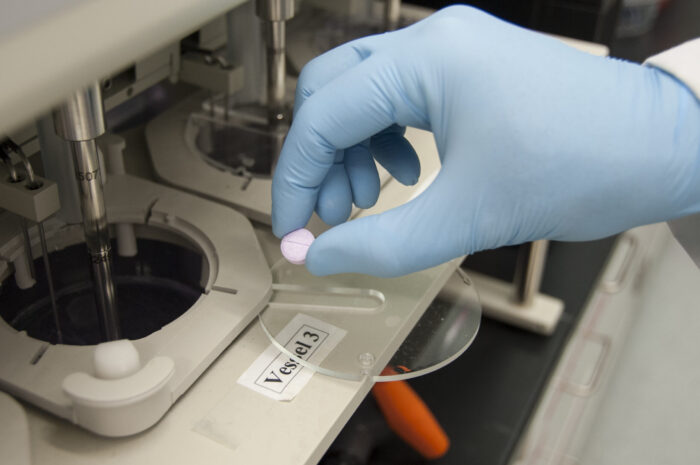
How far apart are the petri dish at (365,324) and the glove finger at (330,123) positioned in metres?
0.09

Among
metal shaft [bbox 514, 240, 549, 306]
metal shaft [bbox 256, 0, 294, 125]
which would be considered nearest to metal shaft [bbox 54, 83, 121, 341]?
metal shaft [bbox 256, 0, 294, 125]

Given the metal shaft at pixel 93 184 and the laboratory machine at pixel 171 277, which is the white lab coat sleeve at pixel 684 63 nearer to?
the laboratory machine at pixel 171 277

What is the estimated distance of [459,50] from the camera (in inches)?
27.2

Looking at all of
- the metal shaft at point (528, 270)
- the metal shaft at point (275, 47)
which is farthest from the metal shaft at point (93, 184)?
the metal shaft at point (528, 270)

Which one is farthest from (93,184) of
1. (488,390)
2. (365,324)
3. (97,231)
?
(488,390)

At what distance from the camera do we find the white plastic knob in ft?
2.03

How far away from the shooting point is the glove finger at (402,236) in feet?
2.31

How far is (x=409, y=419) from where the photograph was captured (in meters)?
1.30

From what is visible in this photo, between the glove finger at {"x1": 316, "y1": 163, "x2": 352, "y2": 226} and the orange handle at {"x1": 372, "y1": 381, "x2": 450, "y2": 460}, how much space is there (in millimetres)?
533

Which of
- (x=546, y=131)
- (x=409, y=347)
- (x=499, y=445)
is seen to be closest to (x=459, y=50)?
(x=546, y=131)

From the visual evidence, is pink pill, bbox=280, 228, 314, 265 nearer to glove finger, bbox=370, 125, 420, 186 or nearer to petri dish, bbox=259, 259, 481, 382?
petri dish, bbox=259, 259, 481, 382

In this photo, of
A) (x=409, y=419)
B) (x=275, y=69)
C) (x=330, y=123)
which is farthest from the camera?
(x=409, y=419)

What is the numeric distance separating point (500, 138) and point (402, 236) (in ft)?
0.44

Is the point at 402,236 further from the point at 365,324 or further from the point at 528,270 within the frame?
the point at 528,270
